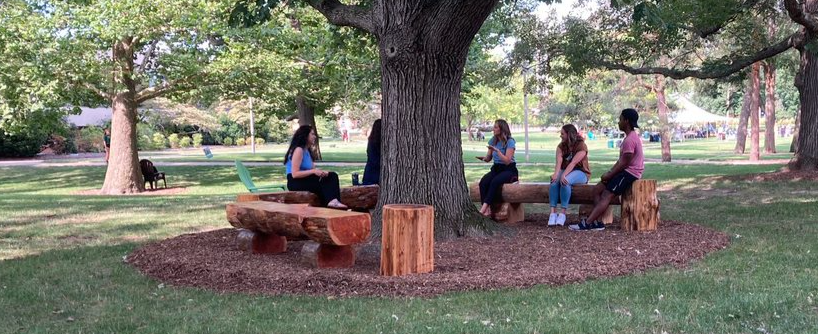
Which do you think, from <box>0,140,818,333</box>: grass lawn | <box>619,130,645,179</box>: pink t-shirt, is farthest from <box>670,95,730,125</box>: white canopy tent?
<box>0,140,818,333</box>: grass lawn

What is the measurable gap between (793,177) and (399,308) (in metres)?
12.3

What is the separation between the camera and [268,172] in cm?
2511

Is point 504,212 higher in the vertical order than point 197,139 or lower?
lower

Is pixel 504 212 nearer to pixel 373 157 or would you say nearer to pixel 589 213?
pixel 589 213

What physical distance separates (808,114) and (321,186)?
11.4 meters

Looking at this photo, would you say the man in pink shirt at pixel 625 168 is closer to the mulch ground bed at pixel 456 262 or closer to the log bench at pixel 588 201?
the log bench at pixel 588 201

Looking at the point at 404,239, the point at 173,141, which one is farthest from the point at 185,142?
the point at 404,239

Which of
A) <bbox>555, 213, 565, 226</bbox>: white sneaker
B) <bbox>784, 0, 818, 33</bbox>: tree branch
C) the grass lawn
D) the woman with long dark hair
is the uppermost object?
<bbox>784, 0, 818, 33</bbox>: tree branch

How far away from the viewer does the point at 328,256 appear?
638 cm

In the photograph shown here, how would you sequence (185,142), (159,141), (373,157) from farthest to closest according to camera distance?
(185,142) < (159,141) < (373,157)

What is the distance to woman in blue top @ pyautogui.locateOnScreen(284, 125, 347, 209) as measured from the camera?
8.30 metres

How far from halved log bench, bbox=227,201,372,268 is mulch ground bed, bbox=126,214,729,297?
0.52ft

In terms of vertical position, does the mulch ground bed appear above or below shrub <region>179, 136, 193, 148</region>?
below

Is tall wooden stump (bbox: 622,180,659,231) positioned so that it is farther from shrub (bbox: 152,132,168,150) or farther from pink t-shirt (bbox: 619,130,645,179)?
shrub (bbox: 152,132,168,150)
